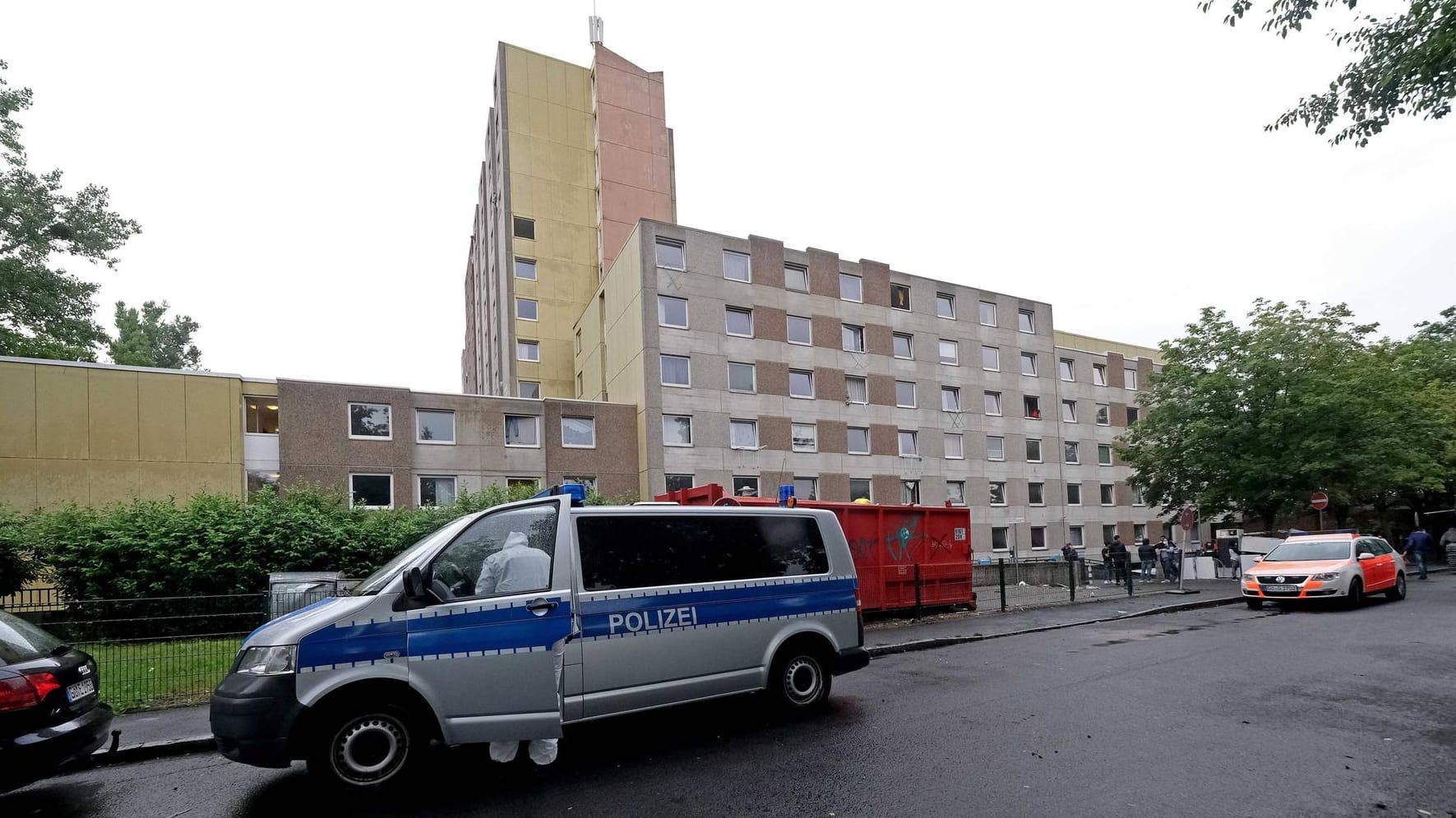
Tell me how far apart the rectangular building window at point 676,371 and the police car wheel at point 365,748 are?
90.3 ft

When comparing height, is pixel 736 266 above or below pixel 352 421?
above

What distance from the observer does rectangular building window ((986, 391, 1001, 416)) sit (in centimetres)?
4309

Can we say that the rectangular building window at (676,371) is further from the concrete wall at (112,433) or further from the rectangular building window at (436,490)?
the concrete wall at (112,433)

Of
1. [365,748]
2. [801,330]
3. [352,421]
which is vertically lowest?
[365,748]

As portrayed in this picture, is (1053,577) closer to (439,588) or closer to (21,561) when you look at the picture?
(439,588)

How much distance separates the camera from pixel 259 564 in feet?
49.6

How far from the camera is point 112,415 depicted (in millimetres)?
24125

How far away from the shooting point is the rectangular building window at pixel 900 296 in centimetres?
4044

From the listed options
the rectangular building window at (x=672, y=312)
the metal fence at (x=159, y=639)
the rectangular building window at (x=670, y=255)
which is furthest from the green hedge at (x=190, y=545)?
the rectangular building window at (x=670, y=255)

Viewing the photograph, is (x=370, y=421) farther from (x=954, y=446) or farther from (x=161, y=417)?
(x=954, y=446)

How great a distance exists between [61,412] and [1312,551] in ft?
112

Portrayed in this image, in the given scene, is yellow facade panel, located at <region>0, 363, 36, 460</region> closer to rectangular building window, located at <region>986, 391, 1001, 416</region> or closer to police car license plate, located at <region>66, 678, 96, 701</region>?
police car license plate, located at <region>66, 678, 96, 701</region>

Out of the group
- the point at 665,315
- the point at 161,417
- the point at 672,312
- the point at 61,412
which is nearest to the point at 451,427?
the point at 161,417

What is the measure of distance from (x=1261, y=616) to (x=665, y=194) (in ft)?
123
